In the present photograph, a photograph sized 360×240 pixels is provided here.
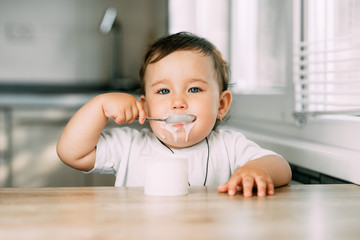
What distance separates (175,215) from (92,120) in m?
0.49

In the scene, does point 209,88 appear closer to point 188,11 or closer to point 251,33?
point 251,33

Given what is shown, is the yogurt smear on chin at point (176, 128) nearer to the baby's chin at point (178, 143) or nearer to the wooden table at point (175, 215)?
the baby's chin at point (178, 143)

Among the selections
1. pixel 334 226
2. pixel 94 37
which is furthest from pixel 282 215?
pixel 94 37

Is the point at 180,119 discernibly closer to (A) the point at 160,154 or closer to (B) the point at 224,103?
(A) the point at 160,154

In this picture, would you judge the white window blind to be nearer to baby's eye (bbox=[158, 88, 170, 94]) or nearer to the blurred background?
the blurred background

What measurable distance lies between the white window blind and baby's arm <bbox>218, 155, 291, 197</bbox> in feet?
0.96

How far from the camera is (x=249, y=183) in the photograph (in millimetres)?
822

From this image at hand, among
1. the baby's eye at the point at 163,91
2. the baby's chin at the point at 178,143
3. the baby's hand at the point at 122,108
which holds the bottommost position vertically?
the baby's chin at the point at 178,143

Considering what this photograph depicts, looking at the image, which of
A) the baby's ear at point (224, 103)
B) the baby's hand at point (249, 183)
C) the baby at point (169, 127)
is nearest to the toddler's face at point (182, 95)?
the baby at point (169, 127)

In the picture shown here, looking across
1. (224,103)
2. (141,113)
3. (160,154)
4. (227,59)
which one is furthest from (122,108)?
(227,59)

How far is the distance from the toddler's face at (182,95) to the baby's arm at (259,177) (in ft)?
0.57

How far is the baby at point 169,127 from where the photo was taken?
1077mm

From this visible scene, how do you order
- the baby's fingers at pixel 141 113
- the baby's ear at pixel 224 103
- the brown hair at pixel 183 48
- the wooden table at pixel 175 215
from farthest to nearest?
the baby's ear at pixel 224 103 < the brown hair at pixel 183 48 < the baby's fingers at pixel 141 113 < the wooden table at pixel 175 215

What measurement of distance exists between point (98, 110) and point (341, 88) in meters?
0.67
